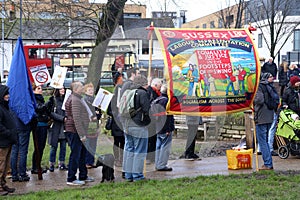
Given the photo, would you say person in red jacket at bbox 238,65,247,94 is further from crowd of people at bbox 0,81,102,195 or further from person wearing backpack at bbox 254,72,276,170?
crowd of people at bbox 0,81,102,195

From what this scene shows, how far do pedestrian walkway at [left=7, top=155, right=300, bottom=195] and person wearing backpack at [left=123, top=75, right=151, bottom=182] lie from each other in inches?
17.0

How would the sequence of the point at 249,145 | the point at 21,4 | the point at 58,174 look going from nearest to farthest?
the point at 58,174, the point at 249,145, the point at 21,4

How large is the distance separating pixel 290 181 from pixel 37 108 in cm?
499

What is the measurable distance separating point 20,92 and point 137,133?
2327 mm

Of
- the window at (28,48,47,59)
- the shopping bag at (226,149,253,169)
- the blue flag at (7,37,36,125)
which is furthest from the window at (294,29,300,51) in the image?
the blue flag at (7,37,36,125)

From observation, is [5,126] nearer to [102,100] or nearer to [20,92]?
[20,92]

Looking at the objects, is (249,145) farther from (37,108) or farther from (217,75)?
(37,108)

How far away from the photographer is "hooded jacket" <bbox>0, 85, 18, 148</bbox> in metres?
8.70

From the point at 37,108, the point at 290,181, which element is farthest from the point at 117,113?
the point at 290,181

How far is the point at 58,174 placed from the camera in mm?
10781

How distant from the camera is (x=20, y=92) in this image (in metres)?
9.73

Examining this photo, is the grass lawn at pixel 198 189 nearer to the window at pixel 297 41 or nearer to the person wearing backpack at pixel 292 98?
the person wearing backpack at pixel 292 98

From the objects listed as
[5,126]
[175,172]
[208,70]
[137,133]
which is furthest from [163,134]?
[5,126]

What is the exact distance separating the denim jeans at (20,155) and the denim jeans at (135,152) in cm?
197
